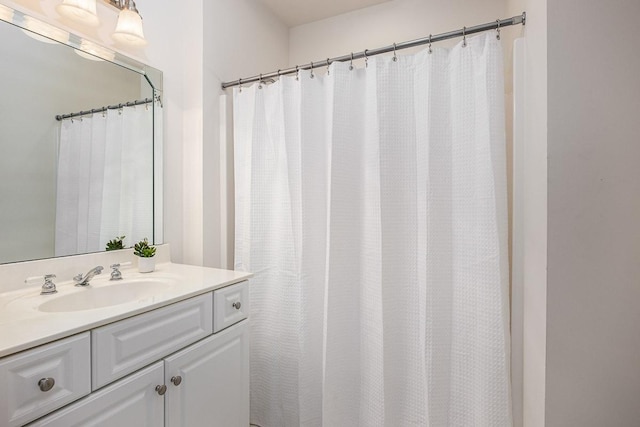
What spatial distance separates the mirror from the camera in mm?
1116

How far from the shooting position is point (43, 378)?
73 cm

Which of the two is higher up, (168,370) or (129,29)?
(129,29)

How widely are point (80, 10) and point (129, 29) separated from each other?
0.18 metres

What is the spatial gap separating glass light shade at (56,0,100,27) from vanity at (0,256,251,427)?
1.10m

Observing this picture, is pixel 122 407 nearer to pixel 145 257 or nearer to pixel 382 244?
pixel 145 257

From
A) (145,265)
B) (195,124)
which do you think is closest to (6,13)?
(195,124)

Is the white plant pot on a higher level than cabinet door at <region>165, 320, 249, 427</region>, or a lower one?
higher

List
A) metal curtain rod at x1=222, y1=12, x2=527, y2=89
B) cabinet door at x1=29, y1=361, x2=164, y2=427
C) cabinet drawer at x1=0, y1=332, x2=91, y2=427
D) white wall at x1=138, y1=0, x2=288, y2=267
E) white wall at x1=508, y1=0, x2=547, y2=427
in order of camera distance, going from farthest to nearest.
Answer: white wall at x1=138, y1=0, x2=288, y2=267
metal curtain rod at x1=222, y1=12, x2=527, y2=89
white wall at x1=508, y1=0, x2=547, y2=427
cabinet door at x1=29, y1=361, x2=164, y2=427
cabinet drawer at x1=0, y1=332, x2=91, y2=427

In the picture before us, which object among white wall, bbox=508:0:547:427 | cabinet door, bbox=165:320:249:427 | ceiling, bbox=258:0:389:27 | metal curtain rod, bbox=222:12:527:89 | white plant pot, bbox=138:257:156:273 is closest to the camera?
white wall, bbox=508:0:547:427

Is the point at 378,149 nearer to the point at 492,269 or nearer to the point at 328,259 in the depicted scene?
the point at 328,259

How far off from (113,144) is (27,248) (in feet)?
1.87

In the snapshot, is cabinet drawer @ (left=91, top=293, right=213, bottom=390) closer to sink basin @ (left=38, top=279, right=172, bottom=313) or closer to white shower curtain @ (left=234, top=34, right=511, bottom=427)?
sink basin @ (left=38, top=279, right=172, bottom=313)

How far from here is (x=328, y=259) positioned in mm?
1431

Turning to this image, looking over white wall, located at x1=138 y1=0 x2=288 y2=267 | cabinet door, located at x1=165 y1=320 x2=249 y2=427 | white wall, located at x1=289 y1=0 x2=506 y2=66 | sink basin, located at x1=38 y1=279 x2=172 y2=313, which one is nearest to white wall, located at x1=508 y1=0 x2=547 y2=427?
white wall, located at x1=289 y1=0 x2=506 y2=66
